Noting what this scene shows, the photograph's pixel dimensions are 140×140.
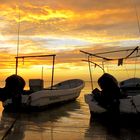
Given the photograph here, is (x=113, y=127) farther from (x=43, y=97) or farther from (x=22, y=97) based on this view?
(x=22, y=97)

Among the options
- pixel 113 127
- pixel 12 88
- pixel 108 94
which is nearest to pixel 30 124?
pixel 113 127

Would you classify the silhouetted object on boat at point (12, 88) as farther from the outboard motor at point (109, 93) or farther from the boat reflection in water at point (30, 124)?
the outboard motor at point (109, 93)

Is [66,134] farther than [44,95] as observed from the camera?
No

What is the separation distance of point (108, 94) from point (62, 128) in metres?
3.53

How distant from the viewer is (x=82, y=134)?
48.1ft

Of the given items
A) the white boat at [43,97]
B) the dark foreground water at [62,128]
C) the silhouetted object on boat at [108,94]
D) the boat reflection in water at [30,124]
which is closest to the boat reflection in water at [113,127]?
the dark foreground water at [62,128]

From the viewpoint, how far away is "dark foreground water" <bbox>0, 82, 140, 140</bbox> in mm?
14008

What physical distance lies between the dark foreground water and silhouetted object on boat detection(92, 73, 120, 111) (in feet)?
3.03

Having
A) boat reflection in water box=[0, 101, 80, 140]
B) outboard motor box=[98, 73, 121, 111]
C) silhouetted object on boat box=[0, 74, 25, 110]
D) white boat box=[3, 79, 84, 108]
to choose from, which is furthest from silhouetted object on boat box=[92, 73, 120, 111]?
silhouetted object on boat box=[0, 74, 25, 110]

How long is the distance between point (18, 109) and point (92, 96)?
5.25 metres

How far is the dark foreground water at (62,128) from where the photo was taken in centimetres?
1401

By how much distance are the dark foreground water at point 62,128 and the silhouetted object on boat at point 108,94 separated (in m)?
0.92

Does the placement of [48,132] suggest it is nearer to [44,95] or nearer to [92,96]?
[92,96]

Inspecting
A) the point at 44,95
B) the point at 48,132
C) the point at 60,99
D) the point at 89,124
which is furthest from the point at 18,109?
the point at 48,132
